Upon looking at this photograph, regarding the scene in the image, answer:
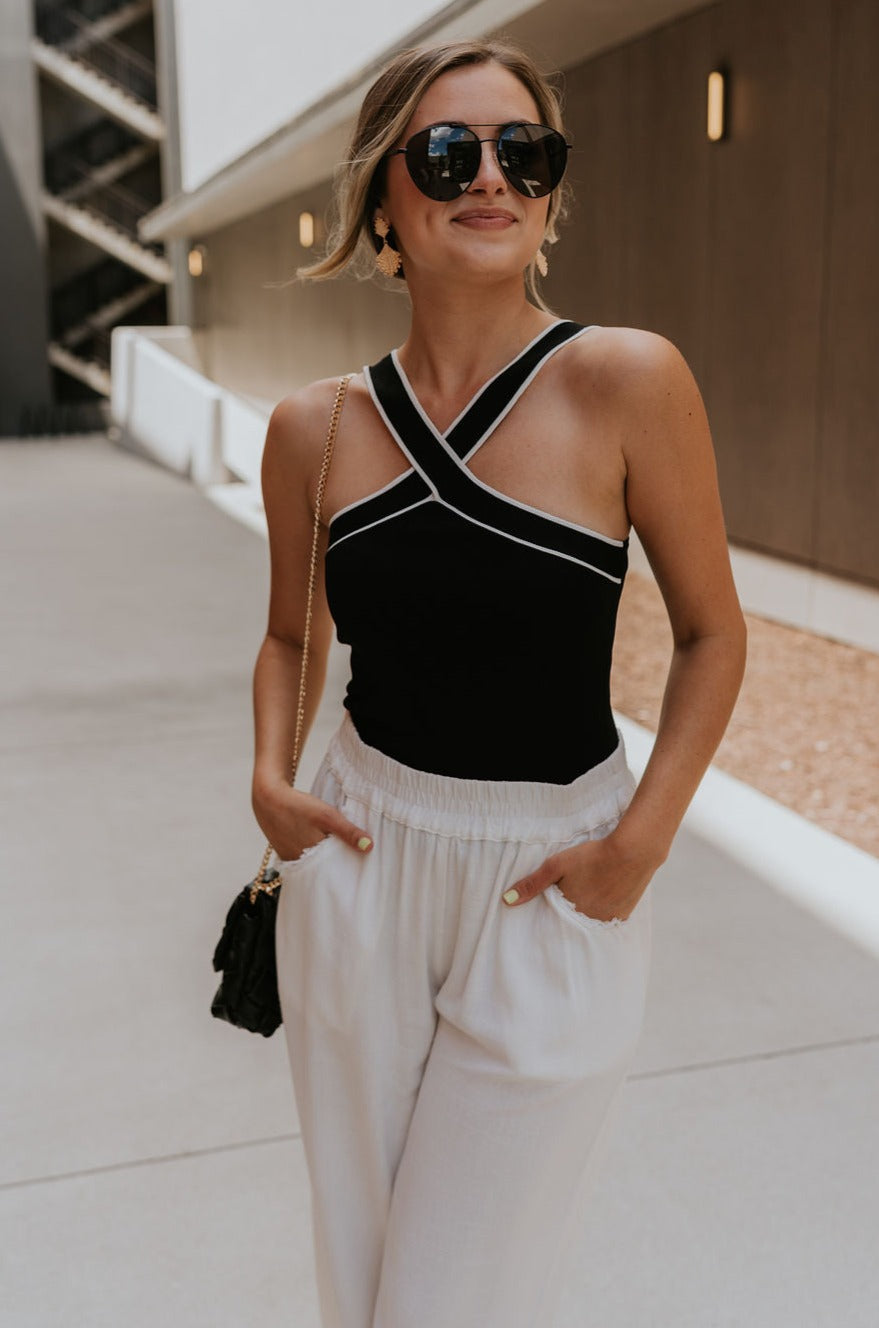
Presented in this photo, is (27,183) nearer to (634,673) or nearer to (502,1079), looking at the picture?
(634,673)

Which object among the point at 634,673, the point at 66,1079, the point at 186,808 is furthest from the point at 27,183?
the point at 66,1079

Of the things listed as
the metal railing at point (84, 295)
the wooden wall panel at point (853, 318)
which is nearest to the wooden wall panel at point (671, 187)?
the wooden wall panel at point (853, 318)

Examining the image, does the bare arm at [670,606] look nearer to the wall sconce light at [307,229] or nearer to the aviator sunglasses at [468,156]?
the aviator sunglasses at [468,156]

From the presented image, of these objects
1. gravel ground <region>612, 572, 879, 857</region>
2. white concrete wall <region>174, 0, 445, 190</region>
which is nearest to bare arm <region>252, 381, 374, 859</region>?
gravel ground <region>612, 572, 879, 857</region>

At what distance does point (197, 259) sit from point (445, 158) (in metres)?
25.7

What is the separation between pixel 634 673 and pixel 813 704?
4.28 ft

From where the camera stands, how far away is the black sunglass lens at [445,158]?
1727mm

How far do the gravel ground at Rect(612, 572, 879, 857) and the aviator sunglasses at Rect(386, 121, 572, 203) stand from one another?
4.34 m

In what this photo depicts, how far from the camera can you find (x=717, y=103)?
858cm

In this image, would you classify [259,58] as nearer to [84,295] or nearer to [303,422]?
[84,295]

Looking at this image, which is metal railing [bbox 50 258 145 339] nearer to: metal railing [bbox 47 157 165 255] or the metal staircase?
the metal staircase

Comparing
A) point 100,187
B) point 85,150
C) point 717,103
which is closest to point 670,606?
point 717,103

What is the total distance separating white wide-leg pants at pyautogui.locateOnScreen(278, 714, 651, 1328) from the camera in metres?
1.76

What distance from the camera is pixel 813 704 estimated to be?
25.1 ft
